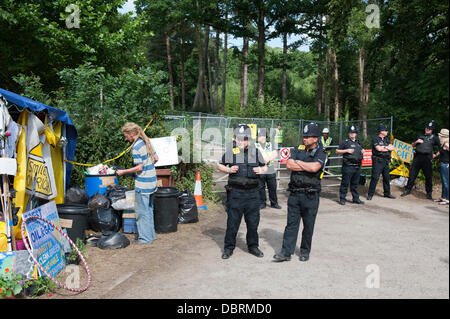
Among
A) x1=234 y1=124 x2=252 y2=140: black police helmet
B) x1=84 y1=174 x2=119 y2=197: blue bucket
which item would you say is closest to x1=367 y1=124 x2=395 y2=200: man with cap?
x1=234 y1=124 x2=252 y2=140: black police helmet

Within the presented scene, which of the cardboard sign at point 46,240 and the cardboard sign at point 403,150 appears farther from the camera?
the cardboard sign at point 403,150

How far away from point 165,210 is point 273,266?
2.54 m

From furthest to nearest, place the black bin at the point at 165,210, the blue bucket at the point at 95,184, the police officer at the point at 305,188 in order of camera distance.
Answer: the blue bucket at the point at 95,184 < the black bin at the point at 165,210 < the police officer at the point at 305,188

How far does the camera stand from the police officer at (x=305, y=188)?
5.29 metres

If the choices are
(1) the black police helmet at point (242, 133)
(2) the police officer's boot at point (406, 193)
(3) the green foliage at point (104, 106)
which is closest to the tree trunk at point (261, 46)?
(2) the police officer's boot at point (406, 193)

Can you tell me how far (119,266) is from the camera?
5375 mm

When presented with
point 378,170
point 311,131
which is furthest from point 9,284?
point 378,170

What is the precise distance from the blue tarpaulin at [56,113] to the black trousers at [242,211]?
11.1 ft

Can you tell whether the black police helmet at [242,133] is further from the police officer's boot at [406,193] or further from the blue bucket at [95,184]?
the police officer's boot at [406,193]

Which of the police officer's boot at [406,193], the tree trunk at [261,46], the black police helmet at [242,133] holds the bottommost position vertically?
the police officer's boot at [406,193]

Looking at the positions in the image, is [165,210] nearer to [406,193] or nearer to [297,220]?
[297,220]

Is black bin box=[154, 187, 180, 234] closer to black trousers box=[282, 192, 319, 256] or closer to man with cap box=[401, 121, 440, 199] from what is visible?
black trousers box=[282, 192, 319, 256]

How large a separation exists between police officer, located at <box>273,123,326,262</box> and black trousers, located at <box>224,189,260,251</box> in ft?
1.70

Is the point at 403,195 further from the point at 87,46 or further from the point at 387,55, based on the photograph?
the point at 87,46
